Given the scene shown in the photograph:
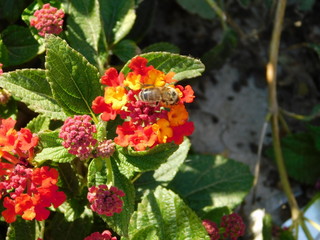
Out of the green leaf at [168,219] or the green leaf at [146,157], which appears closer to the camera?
the green leaf at [146,157]

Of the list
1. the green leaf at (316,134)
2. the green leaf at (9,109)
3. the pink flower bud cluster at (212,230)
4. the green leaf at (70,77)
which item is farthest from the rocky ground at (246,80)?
the green leaf at (70,77)

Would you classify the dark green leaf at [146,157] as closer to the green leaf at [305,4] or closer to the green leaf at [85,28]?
the green leaf at [85,28]

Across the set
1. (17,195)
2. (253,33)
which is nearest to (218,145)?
(253,33)

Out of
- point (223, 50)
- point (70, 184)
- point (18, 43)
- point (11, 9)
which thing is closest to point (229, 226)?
point (70, 184)

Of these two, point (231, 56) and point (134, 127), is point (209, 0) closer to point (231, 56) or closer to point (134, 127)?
point (231, 56)

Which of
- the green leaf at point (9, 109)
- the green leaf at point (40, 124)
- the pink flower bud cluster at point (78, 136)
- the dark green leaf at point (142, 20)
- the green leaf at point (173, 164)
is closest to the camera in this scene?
the pink flower bud cluster at point (78, 136)

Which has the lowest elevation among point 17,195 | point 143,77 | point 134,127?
point 17,195

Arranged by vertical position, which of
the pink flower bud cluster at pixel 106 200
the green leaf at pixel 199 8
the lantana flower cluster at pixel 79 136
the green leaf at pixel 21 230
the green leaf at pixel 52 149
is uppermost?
the green leaf at pixel 199 8
